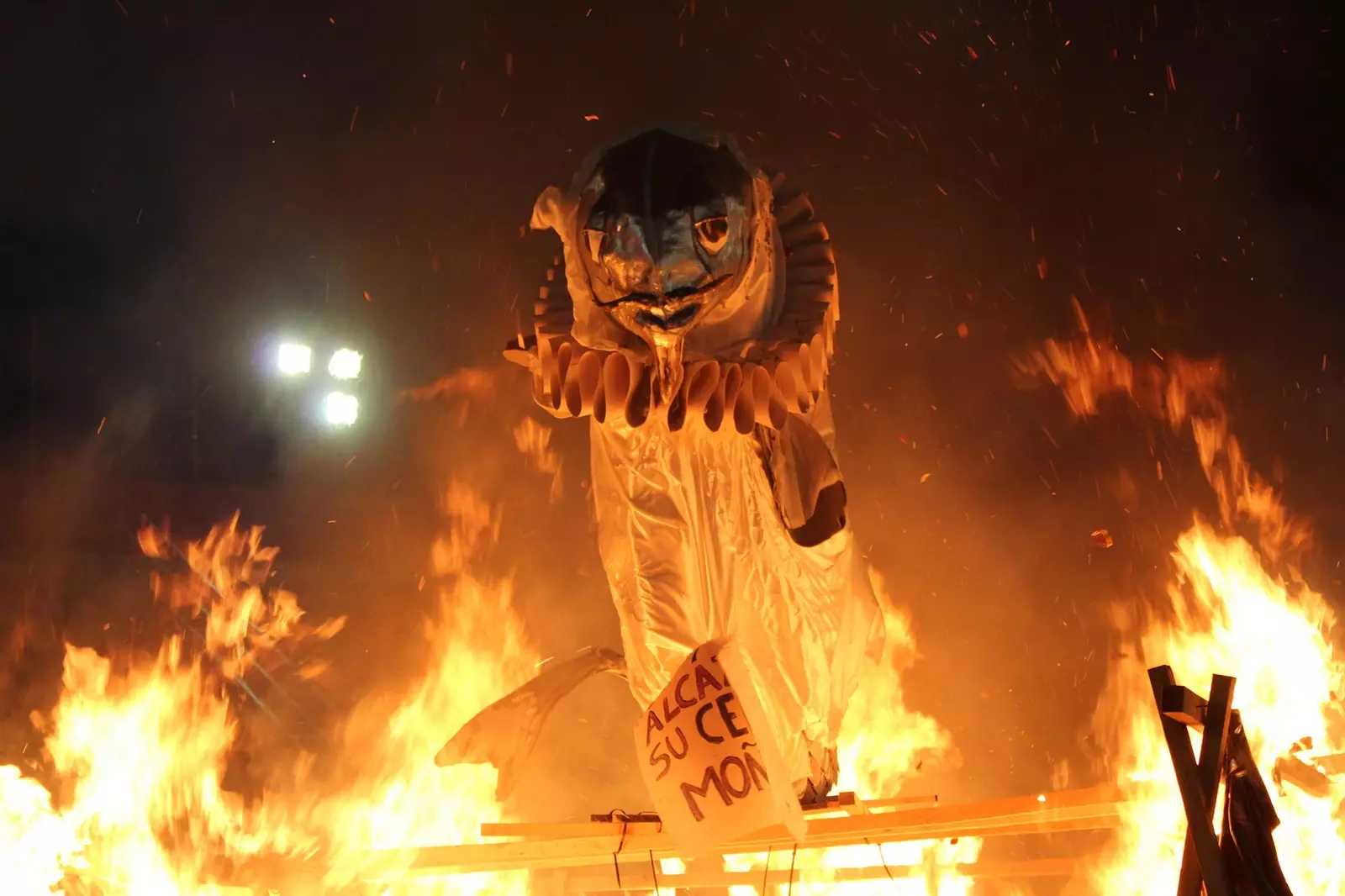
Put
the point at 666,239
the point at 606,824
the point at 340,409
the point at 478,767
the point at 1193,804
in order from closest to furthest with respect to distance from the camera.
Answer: the point at 1193,804, the point at 666,239, the point at 606,824, the point at 478,767, the point at 340,409

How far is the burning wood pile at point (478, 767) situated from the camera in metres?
3.75

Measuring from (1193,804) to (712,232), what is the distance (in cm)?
142

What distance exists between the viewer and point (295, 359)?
5.31 meters

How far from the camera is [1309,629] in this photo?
4094 mm

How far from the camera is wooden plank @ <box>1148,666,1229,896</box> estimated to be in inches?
66.4

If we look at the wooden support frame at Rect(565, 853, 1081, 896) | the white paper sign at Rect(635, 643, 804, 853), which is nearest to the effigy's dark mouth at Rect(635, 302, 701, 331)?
the white paper sign at Rect(635, 643, 804, 853)

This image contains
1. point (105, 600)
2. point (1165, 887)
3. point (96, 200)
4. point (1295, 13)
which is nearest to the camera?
point (1165, 887)

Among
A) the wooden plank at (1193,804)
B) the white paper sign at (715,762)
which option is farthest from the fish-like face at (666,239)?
Answer: the wooden plank at (1193,804)

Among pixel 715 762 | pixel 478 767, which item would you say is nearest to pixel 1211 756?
pixel 715 762

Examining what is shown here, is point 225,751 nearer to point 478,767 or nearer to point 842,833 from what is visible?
point 478,767

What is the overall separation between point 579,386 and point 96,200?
13.7ft

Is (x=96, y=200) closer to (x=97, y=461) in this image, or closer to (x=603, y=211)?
(x=97, y=461)

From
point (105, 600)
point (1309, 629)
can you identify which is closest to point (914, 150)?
point (1309, 629)

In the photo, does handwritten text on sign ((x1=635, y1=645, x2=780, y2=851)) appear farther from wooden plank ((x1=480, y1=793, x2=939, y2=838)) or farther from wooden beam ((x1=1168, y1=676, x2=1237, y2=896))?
wooden beam ((x1=1168, y1=676, x2=1237, y2=896))
